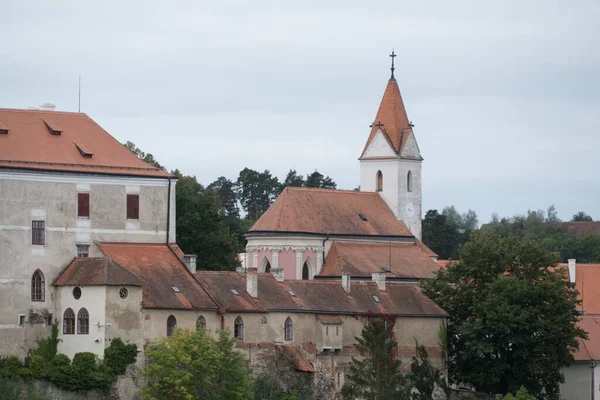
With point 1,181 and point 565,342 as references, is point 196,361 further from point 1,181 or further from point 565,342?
point 565,342

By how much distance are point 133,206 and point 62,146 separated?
4206mm

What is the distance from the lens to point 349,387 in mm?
80125

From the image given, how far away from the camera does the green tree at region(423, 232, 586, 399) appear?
89.3 metres

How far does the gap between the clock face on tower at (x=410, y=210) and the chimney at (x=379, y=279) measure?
23.1 metres

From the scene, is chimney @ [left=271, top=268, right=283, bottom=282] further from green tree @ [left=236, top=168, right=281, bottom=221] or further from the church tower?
green tree @ [left=236, top=168, right=281, bottom=221]

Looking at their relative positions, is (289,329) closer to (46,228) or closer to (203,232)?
(46,228)

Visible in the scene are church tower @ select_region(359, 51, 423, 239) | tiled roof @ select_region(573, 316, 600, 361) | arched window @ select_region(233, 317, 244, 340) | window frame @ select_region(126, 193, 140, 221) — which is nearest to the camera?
window frame @ select_region(126, 193, 140, 221)

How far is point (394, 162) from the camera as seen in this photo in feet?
381

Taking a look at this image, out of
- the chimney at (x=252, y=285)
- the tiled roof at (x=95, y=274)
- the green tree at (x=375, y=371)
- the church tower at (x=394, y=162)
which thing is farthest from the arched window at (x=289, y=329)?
the church tower at (x=394, y=162)

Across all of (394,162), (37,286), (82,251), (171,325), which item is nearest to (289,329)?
(171,325)

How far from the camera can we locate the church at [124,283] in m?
75.9

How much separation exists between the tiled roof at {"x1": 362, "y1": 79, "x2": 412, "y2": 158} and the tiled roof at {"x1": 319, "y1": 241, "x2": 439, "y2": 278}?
12.5 m

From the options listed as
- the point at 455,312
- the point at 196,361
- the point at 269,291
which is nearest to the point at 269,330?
the point at 269,291

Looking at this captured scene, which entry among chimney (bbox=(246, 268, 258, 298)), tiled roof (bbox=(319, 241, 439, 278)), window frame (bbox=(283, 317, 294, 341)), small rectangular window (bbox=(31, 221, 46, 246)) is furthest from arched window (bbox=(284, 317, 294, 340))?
tiled roof (bbox=(319, 241, 439, 278))
